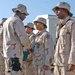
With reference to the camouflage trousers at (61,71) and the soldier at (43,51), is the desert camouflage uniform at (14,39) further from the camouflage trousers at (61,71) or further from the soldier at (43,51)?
the camouflage trousers at (61,71)

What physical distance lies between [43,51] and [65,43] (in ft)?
6.32

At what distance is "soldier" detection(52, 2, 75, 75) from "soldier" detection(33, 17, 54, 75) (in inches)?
60.6

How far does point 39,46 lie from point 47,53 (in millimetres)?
305

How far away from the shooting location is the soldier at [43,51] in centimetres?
675

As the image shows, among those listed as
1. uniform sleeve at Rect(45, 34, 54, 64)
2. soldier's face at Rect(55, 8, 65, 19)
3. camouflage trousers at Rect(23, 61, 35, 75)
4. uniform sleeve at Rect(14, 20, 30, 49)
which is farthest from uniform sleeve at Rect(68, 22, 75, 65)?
camouflage trousers at Rect(23, 61, 35, 75)

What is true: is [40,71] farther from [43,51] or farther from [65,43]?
[65,43]

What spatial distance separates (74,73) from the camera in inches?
191

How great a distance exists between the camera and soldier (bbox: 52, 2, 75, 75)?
15.7 ft

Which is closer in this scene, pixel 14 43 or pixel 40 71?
pixel 14 43

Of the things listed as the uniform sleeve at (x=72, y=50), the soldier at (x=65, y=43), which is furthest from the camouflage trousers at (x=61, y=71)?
the uniform sleeve at (x=72, y=50)

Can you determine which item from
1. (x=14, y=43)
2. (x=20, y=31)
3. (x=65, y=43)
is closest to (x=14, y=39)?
(x=14, y=43)

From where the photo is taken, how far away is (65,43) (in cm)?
498

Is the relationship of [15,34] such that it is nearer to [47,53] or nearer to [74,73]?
[47,53]

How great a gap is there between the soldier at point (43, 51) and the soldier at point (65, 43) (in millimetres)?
1538
